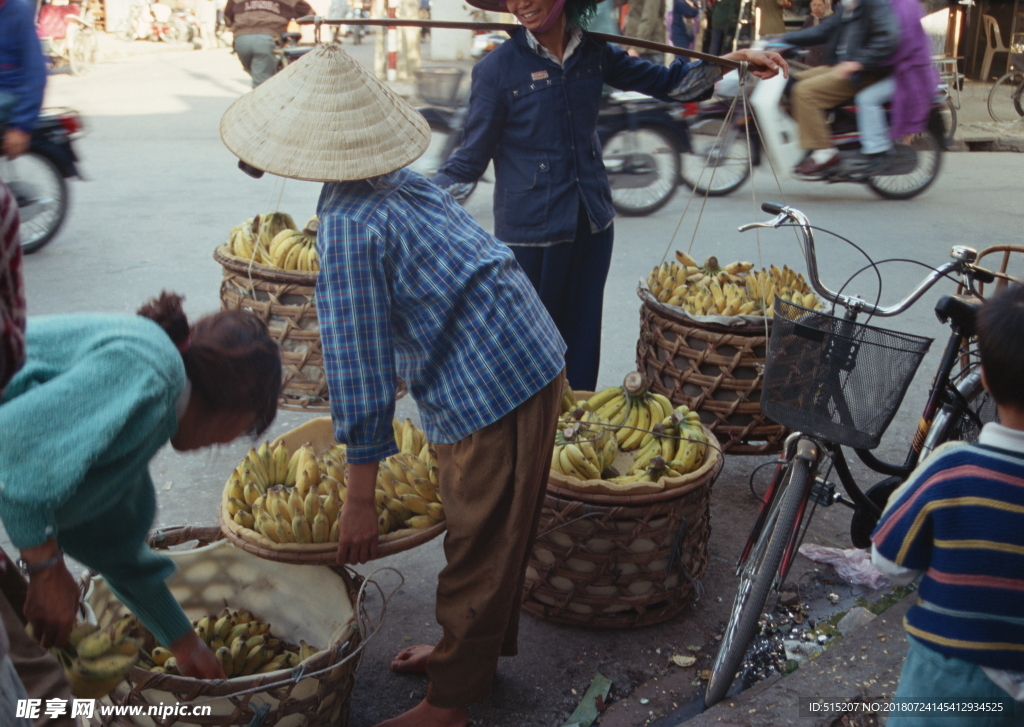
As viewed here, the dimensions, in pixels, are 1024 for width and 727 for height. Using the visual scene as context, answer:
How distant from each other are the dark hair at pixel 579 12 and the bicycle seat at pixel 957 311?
1.64 m

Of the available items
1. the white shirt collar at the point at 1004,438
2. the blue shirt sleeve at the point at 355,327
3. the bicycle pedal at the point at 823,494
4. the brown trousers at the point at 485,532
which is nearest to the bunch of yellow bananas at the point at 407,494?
the brown trousers at the point at 485,532

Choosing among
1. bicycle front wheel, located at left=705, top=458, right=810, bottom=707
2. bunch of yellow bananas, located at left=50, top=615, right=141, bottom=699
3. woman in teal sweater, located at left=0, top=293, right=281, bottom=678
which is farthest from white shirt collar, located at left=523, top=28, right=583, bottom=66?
bunch of yellow bananas, located at left=50, top=615, right=141, bottom=699

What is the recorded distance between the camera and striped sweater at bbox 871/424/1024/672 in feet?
4.96

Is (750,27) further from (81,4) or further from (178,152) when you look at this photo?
(81,4)

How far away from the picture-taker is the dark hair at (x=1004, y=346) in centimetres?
152

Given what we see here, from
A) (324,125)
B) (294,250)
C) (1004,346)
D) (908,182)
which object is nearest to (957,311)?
(1004,346)

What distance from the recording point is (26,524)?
1.34 metres

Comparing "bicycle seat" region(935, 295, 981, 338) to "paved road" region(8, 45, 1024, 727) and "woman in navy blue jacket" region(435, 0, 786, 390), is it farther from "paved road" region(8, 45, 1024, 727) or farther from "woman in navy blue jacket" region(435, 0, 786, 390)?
"woman in navy blue jacket" region(435, 0, 786, 390)

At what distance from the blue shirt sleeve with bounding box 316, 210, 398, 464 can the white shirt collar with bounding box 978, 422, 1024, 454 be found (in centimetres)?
117

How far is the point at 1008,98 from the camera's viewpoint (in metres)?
13.3

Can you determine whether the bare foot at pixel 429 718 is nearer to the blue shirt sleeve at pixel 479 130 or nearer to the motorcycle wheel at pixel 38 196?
the blue shirt sleeve at pixel 479 130

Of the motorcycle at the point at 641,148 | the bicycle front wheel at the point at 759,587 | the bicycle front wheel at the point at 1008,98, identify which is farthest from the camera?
the bicycle front wheel at the point at 1008,98

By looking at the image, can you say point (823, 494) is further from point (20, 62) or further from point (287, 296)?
point (20, 62)

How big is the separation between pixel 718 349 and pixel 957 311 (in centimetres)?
113
